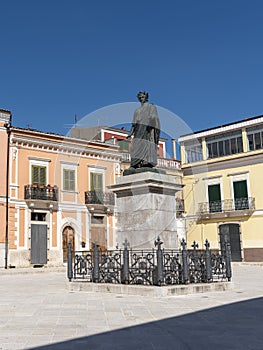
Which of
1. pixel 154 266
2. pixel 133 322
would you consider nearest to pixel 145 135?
pixel 154 266

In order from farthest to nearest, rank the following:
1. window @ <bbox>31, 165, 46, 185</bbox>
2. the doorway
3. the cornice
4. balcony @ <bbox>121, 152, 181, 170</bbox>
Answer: balcony @ <bbox>121, 152, 181, 170</bbox>
window @ <bbox>31, 165, 46, 185</bbox>
the cornice
the doorway

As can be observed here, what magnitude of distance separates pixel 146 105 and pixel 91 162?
2064 centimetres

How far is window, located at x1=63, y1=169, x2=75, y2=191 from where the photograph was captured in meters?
30.2

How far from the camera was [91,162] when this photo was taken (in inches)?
1267

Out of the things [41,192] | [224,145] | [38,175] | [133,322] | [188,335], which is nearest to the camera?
[188,335]

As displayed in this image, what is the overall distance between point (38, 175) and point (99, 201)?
5.14m

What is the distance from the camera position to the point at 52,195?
28.9m

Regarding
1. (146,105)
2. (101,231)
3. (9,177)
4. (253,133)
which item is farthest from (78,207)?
(146,105)

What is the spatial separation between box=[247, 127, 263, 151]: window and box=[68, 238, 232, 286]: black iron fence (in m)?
20.9

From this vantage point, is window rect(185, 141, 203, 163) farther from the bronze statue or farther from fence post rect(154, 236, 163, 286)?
fence post rect(154, 236, 163, 286)

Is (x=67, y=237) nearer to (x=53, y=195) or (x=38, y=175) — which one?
(x=53, y=195)

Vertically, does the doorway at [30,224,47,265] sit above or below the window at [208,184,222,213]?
below

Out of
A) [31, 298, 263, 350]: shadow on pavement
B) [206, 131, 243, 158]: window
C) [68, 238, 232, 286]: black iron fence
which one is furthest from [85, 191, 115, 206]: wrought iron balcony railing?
[31, 298, 263, 350]: shadow on pavement

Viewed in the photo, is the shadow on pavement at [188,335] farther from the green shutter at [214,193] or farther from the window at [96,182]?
the green shutter at [214,193]
